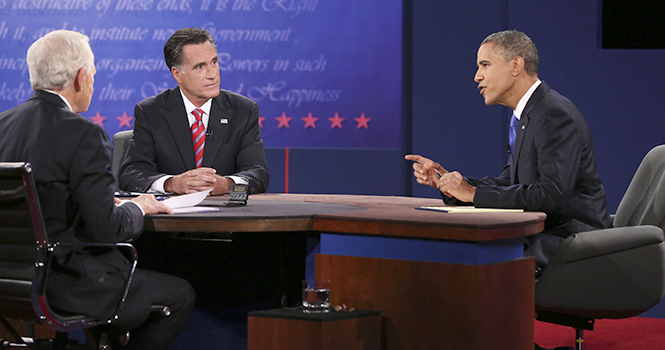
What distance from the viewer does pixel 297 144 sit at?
18.2 feet

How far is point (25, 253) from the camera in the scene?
219 centimetres

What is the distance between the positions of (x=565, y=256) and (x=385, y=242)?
74cm

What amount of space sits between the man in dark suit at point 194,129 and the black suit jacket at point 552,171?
4.31 ft

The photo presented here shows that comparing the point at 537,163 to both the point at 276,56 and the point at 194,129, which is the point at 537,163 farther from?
the point at 276,56

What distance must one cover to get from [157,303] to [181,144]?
134 centimetres

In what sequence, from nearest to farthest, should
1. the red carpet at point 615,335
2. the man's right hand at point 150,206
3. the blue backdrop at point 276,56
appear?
the man's right hand at point 150,206, the red carpet at point 615,335, the blue backdrop at point 276,56

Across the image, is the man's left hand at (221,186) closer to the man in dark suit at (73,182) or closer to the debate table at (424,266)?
the debate table at (424,266)

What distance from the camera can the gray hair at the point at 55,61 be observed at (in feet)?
7.84

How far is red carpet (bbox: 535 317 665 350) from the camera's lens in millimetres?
4086

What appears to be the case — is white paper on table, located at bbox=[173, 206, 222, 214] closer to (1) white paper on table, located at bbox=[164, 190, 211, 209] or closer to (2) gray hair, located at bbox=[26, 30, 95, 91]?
(1) white paper on table, located at bbox=[164, 190, 211, 209]

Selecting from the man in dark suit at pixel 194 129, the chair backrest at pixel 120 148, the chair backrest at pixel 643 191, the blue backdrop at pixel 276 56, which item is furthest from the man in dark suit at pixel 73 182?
the blue backdrop at pixel 276 56

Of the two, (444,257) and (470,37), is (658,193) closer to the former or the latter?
(444,257)

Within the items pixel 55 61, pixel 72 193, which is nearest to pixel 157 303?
pixel 72 193

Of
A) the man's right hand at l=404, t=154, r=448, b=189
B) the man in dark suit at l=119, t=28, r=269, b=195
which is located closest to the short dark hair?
the man in dark suit at l=119, t=28, r=269, b=195
